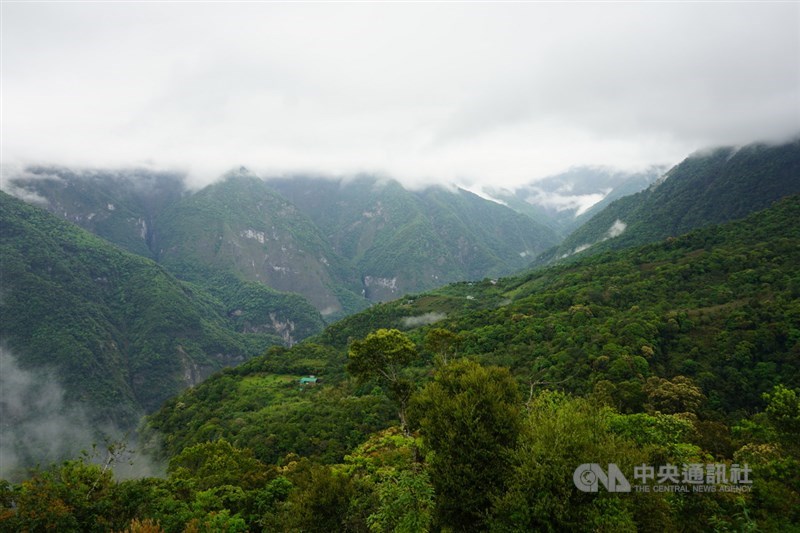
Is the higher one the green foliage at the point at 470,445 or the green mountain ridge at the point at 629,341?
the green foliage at the point at 470,445

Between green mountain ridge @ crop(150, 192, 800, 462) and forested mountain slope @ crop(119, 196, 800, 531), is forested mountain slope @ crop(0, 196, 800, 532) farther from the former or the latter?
green mountain ridge @ crop(150, 192, 800, 462)

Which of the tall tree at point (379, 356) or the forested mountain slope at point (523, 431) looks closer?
the forested mountain slope at point (523, 431)

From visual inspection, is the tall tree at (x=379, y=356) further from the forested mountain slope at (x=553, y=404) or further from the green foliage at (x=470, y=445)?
the green foliage at (x=470, y=445)

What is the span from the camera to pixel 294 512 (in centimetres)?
2516

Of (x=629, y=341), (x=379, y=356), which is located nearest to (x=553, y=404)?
(x=379, y=356)

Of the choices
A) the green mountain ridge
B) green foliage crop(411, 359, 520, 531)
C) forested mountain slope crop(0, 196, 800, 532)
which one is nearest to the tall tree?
forested mountain slope crop(0, 196, 800, 532)

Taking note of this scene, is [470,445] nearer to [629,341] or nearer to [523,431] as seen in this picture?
[523,431]

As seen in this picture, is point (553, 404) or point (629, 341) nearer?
point (553, 404)

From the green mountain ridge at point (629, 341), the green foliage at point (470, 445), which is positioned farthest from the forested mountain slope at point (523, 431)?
the green mountain ridge at point (629, 341)

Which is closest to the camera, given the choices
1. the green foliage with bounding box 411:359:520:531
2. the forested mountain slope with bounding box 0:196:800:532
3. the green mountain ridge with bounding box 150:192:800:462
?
the forested mountain slope with bounding box 0:196:800:532

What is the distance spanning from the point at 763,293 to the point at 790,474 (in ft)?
249

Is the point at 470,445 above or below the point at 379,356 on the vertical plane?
below

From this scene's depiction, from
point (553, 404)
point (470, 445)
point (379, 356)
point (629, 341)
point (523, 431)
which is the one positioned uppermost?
point (379, 356)

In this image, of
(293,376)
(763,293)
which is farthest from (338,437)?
(763,293)
